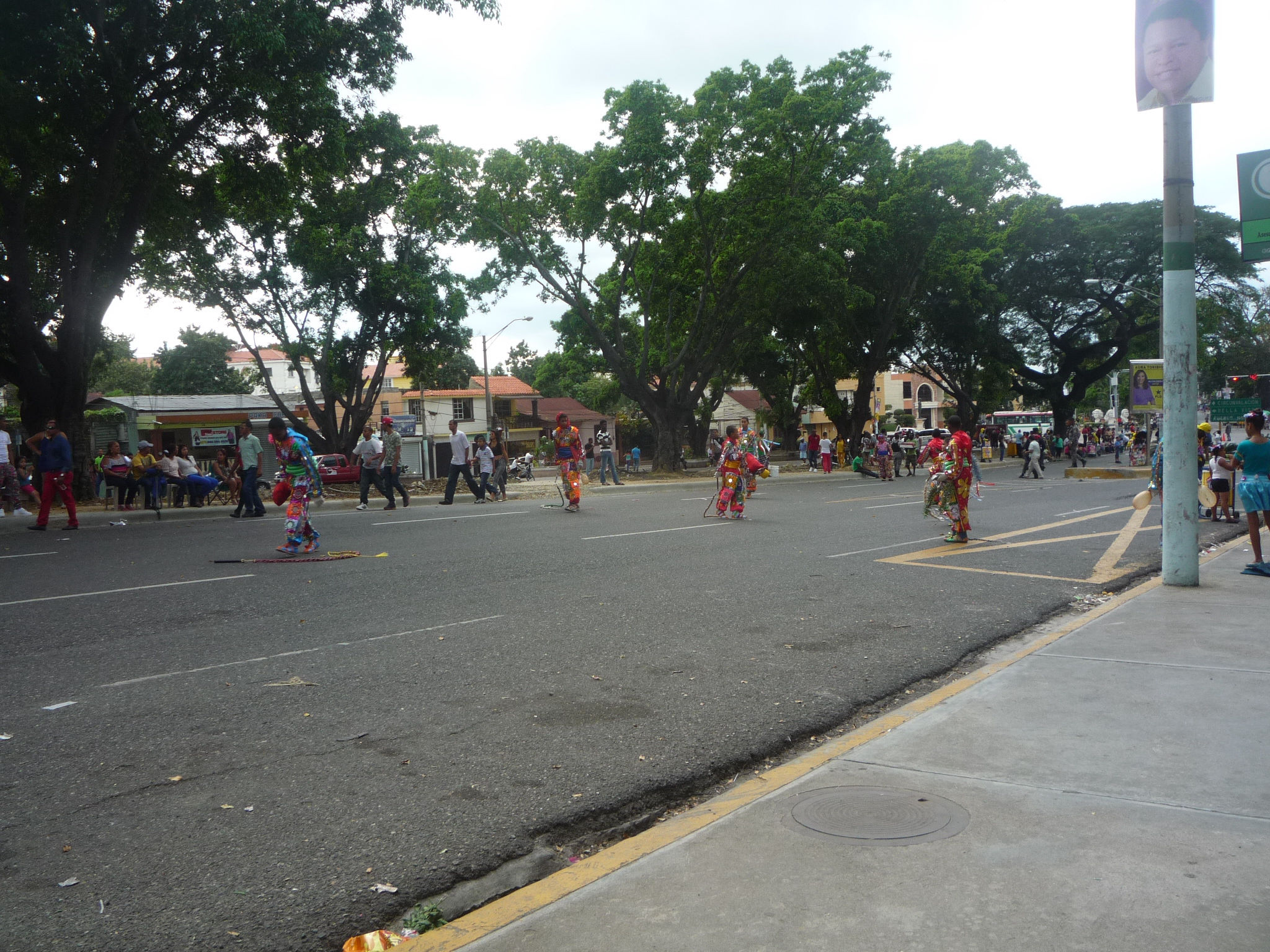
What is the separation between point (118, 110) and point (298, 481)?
36.0ft

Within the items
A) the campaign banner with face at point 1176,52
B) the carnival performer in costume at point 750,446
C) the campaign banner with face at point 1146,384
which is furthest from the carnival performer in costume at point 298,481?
the campaign banner with face at point 1146,384

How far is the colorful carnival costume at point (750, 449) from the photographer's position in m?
16.8

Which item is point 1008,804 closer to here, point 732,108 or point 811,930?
point 811,930

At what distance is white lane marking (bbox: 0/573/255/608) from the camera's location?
8.61 meters

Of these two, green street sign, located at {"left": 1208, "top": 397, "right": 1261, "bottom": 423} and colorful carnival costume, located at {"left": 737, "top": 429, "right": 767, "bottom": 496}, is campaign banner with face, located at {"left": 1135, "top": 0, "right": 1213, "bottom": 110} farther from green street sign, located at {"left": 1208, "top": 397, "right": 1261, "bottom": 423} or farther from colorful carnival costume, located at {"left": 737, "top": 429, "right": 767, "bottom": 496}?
green street sign, located at {"left": 1208, "top": 397, "right": 1261, "bottom": 423}

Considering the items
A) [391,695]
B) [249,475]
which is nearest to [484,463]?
[249,475]

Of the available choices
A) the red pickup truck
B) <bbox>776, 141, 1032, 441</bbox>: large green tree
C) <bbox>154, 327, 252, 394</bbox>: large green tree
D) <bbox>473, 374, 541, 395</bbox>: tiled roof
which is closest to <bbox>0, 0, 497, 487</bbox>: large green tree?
the red pickup truck

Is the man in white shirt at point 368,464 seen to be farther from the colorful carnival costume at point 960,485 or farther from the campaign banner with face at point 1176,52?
the campaign banner with face at point 1176,52

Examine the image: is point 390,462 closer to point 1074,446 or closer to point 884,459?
point 884,459

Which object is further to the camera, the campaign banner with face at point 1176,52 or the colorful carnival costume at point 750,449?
the colorful carnival costume at point 750,449

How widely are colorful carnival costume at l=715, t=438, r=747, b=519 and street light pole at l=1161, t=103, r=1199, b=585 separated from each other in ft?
27.5

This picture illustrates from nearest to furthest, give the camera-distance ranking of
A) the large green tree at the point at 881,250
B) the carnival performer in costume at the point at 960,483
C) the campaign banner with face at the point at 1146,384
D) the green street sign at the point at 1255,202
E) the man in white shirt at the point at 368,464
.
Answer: the green street sign at the point at 1255,202
the carnival performer in costume at the point at 960,483
the man in white shirt at the point at 368,464
the campaign banner with face at the point at 1146,384
the large green tree at the point at 881,250

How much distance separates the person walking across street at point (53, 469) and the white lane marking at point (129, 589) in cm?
722

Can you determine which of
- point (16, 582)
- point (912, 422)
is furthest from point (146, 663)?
point (912, 422)
